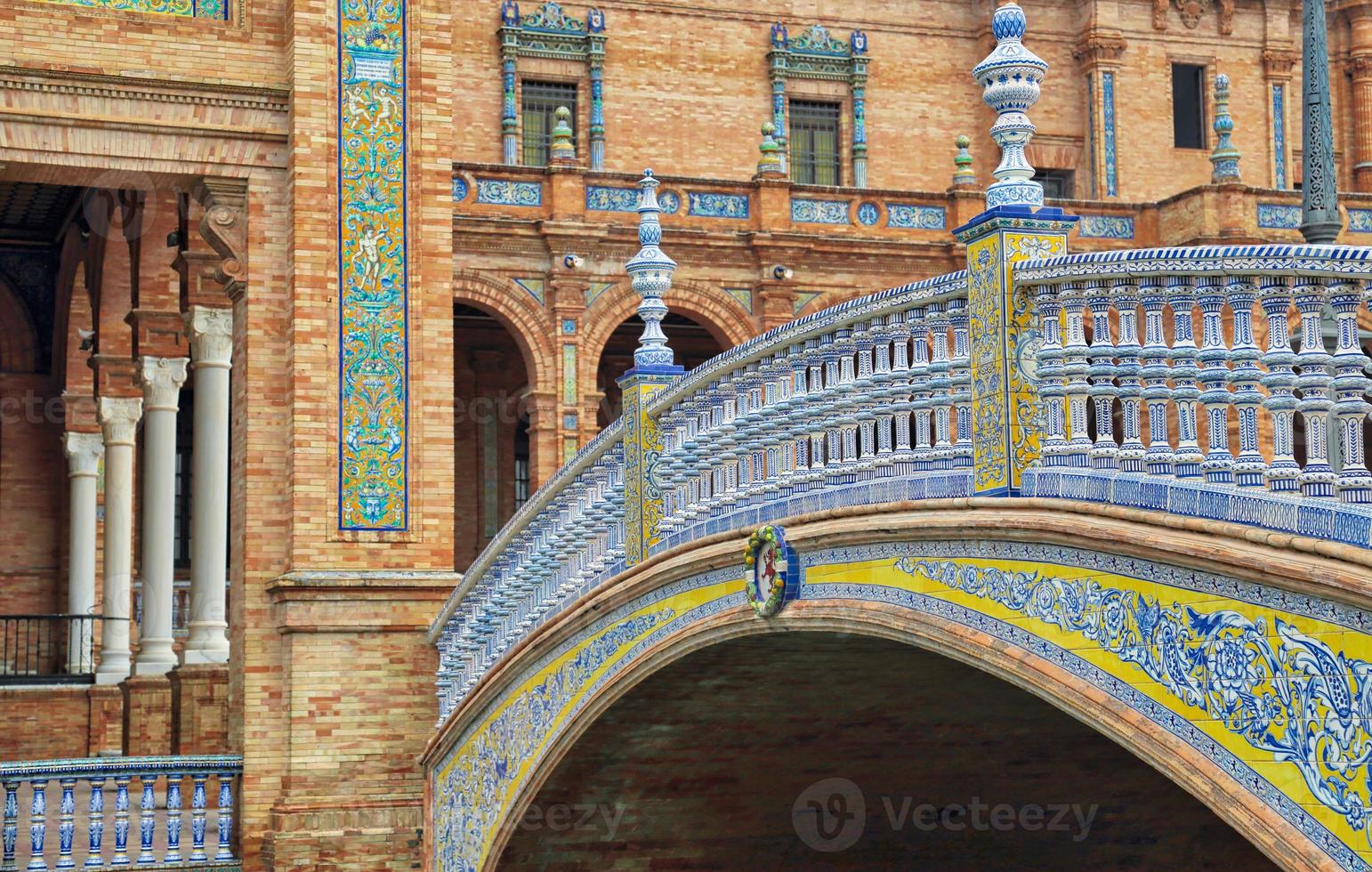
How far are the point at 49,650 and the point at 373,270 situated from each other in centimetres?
1150

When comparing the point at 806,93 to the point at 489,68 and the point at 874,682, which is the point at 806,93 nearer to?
the point at 489,68

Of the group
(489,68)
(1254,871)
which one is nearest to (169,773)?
(1254,871)

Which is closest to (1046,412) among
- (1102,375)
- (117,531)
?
(1102,375)

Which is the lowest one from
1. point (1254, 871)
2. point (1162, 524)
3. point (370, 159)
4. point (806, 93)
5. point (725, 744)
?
point (1254, 871)

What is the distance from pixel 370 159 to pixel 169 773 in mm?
3871

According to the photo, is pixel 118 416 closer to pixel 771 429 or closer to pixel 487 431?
pixel 487 431

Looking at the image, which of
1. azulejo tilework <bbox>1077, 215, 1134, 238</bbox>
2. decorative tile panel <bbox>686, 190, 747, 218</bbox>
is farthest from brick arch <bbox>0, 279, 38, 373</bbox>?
azulejo tilework <bbox>1077, 215, 1134, 238</bbox>

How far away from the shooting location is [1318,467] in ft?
17.2

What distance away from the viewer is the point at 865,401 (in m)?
7.67

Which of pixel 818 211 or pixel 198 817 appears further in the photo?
pixel 818 211

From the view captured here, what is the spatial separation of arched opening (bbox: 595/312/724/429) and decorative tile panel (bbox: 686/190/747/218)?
2172 millimetres

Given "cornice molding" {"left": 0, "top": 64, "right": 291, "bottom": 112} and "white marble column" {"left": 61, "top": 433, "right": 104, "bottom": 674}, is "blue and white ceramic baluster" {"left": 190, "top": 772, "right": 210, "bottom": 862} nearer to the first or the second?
"cornice molding" {"left": 0, "top": 64, "right": 291, "bottom": 112}

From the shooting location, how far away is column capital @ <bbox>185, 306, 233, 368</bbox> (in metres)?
15.2

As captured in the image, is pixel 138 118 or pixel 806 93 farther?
pixel 806 93
